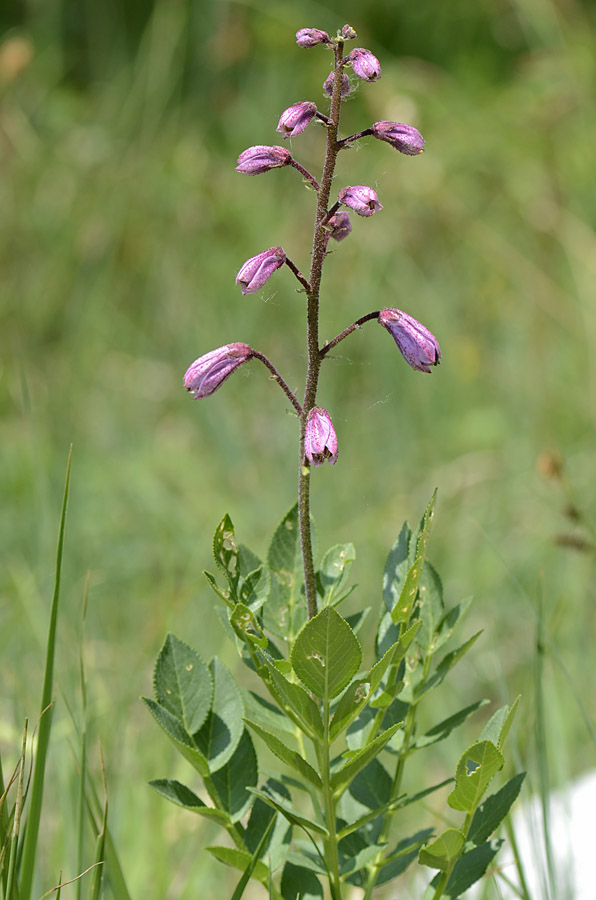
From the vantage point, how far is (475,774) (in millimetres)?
1235

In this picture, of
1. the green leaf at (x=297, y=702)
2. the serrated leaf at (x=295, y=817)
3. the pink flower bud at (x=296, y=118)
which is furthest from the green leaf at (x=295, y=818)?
the pink flower bud at (x=296, y=118)

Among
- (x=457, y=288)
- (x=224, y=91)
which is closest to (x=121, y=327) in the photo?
(x=457, y=288)

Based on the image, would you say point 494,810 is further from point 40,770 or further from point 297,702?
point 40,770

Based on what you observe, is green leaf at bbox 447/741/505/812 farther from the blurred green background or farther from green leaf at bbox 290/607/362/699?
the blurred green background

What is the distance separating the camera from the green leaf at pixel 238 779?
145cm

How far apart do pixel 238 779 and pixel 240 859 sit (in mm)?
119

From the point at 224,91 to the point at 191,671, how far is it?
6.09 meters

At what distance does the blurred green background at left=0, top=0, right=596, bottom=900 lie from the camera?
117 inches

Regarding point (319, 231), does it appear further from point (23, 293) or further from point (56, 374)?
point (23, 293)

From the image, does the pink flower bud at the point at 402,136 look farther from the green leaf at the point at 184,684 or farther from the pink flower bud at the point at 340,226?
the green leaf at the point at 184,684

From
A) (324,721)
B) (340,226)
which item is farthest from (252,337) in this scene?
(324,721)

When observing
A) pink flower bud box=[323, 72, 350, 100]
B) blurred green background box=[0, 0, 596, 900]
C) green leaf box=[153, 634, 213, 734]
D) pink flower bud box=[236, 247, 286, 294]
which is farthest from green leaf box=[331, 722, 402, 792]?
pink flower bud box=[323, 72, 350, 100]

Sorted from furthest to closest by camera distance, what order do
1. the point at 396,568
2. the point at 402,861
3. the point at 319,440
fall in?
the point at 402,861
the point at 396,568
the point at 319,440

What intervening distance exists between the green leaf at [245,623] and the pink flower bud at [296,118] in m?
0.68
